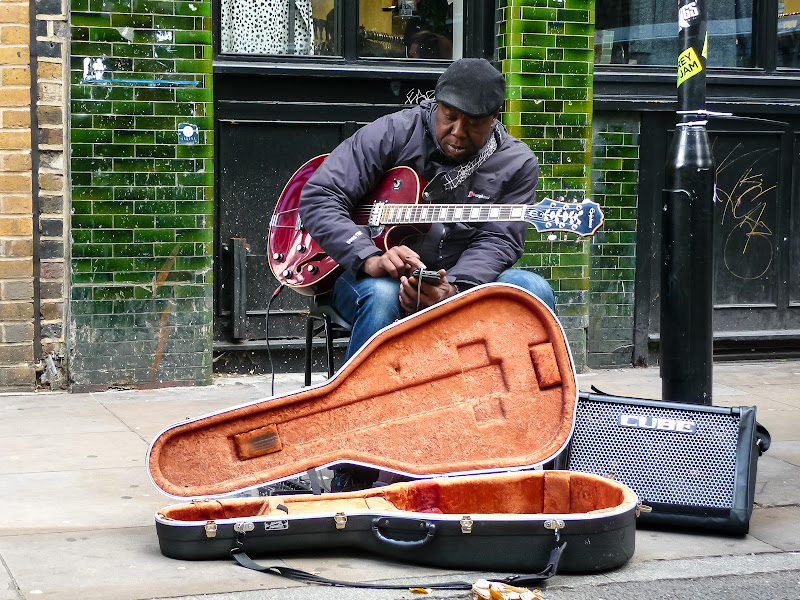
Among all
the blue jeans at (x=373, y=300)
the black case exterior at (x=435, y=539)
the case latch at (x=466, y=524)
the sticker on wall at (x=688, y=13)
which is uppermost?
the sticker on wall at (x=688, y=13)

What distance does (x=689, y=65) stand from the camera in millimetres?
4523

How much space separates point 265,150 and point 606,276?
7.59 feet

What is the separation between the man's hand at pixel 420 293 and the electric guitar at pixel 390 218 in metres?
0.29

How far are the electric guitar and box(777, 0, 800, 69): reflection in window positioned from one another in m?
4.11

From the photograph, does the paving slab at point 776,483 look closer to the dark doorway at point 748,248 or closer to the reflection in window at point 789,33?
the dark doorway at point 748,248

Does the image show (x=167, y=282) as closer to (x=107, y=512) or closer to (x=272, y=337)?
(x=272, y=337)

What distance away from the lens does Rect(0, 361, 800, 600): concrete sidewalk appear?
10.9 feet

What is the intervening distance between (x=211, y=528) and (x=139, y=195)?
10.2 ft

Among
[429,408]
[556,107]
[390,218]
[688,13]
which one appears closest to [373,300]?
[390,218]

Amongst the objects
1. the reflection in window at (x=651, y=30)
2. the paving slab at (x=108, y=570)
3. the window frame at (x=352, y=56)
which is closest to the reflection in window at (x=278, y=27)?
the window frame at (x=352, y=56)

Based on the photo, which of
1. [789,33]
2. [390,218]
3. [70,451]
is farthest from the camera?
[789,33]

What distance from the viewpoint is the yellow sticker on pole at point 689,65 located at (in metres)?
4.51

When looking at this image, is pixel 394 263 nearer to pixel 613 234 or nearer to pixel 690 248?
pixel 690 248

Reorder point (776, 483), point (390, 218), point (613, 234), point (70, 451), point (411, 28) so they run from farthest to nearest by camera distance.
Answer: point (613, 234), point (411, 28), point (70, 451), point (776, 483), point (390, 218)
